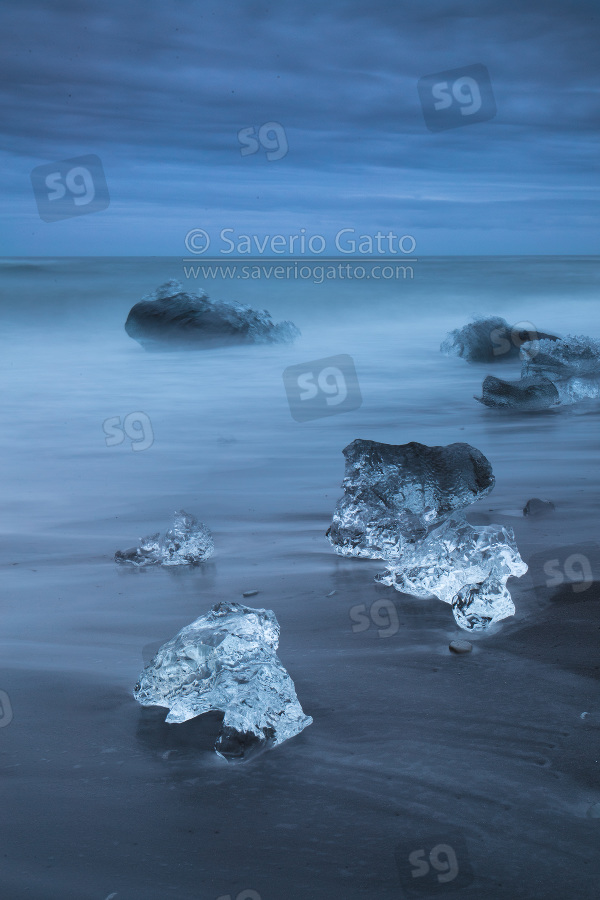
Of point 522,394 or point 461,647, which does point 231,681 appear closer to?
point 461,647

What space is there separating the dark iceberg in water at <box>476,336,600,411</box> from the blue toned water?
1.16 feet

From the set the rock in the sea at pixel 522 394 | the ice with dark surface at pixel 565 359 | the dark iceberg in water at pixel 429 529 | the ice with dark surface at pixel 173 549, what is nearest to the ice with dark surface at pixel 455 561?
the dark iceberg in water at pixel 429 529

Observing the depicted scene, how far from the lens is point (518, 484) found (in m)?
5.03

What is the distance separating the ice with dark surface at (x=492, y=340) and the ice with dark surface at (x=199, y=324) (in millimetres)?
3753

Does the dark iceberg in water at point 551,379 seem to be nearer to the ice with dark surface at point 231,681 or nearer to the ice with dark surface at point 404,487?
the ice with dark surface at point 404,487

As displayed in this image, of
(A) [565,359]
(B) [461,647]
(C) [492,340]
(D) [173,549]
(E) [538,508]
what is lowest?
(B) [461,647]

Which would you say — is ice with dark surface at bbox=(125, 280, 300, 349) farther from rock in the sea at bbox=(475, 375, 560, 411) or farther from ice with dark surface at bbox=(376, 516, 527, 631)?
ice with dark surface at bbox=(376, 516, 527, 631)

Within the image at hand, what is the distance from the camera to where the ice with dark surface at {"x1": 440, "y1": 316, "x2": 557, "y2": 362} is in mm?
11383

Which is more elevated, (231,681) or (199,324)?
(199,324)

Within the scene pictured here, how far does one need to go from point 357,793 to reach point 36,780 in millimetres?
823

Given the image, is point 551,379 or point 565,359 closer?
point 551,379

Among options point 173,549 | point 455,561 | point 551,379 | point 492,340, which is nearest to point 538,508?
point 455,561

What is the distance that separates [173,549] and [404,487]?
3.99 feet

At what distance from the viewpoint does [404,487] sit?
4.28m
